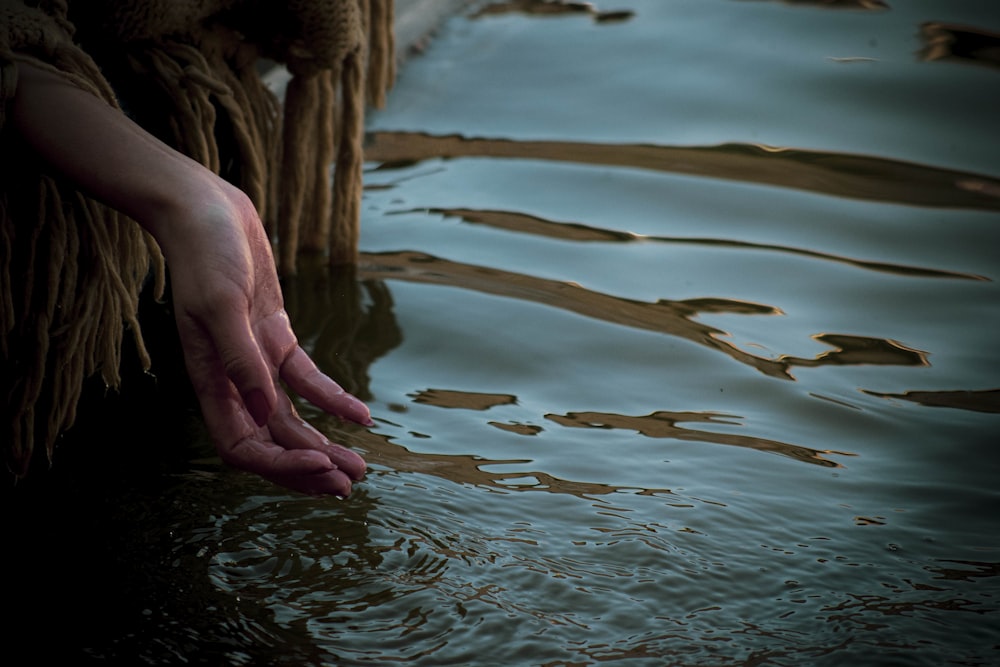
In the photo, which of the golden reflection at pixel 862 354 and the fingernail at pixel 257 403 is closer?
the fingernail at pixel 257 403

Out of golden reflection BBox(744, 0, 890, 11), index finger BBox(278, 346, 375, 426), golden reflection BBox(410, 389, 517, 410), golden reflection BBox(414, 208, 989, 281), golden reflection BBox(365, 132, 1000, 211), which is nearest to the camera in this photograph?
index finger BBox(278, 346, 375, 426)

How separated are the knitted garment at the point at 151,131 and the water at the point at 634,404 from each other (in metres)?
0.14

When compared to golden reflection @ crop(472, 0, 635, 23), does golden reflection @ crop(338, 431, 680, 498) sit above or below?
below

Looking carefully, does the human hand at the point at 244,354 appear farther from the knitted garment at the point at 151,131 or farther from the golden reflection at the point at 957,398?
the golden reflection at the point at 957,398

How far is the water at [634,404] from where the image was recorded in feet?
3.58

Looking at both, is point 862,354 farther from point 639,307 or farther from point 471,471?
point 471,471

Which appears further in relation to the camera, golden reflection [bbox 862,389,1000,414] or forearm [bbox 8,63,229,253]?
golden reflection [bbox 862,389,1000,414]

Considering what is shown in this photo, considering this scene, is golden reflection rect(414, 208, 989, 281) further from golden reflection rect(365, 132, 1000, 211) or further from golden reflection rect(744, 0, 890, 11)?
golden reflection rect(744, 0, 890, 11)

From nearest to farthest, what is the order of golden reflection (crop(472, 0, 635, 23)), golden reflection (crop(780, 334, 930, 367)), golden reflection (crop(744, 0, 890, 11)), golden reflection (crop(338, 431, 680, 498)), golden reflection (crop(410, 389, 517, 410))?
golden reflection (crop(338, 431, 680, 498)) → golden reflection (crop(410, 389, 517, 410)) → golden reflection (crop(780, 334, 930, 367)) → golden reflection (crop(744, 0, 890, 11)) → golden reflection (crop(472, 0, 635, 23))

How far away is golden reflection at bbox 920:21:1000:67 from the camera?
2590mm

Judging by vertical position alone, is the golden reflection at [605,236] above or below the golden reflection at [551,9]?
below

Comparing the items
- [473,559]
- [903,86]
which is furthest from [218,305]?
[903,86]

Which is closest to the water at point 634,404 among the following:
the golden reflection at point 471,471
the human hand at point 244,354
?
the golden reflection at point 471,471

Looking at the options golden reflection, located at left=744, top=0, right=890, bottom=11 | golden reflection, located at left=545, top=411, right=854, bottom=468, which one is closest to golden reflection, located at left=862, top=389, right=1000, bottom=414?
golden reflection, located at left=545, top=411, right=854, bottom=468
